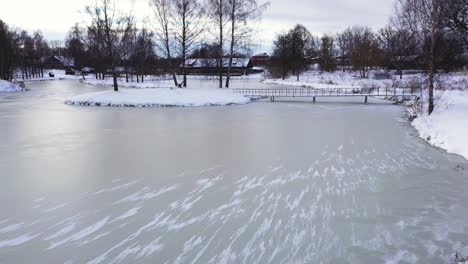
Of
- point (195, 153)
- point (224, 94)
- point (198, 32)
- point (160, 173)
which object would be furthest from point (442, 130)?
point (198, 32)

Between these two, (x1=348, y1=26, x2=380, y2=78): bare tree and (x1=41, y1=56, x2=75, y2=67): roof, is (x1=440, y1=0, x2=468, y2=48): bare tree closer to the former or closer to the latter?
(x1=348, y1=26, x2=380, y2=78): bare tree

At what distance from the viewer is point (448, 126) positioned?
1237 centimetres

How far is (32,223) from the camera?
5688 mm

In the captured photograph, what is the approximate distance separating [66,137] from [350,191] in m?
9.50

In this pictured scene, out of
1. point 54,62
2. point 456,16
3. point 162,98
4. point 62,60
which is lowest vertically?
point 162,98

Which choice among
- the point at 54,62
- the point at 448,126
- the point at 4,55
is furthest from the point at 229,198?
the point at 54,62

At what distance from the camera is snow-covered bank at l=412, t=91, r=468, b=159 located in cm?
1060

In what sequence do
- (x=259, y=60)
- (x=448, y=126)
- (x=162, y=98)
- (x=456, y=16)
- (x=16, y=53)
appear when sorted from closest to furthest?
(x=448, y=126) < (x=456, y=16) < (x=162, y=98) < (x=16, y=53) < (x=259, y=60)

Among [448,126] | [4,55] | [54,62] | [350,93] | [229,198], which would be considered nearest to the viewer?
[229,198]

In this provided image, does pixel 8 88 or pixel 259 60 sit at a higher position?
pixel 259 60

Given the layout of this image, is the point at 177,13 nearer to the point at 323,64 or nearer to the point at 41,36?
the point at 323,64

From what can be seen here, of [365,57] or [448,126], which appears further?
[365,57]

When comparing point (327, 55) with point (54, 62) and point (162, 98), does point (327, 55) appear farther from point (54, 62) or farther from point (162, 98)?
point (54, 62)

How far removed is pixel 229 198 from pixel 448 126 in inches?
355
